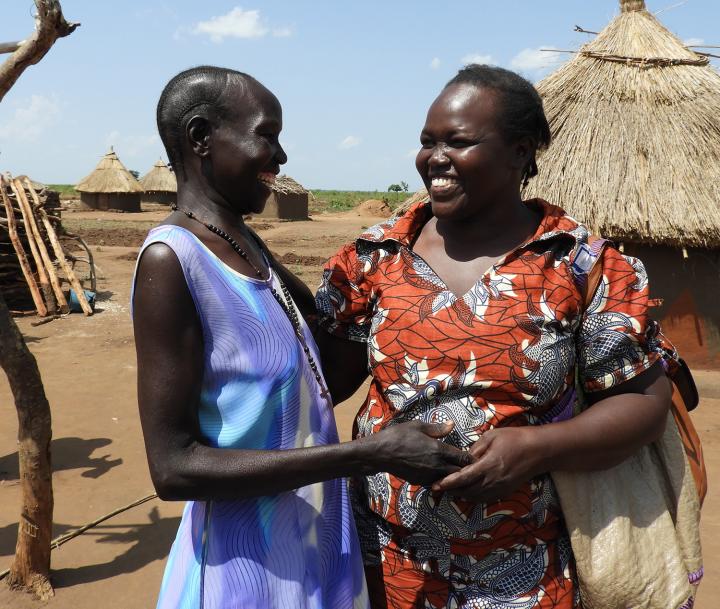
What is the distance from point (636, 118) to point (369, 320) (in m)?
5.75

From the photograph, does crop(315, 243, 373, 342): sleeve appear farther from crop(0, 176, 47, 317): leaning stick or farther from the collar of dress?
crop(0, 176, 47, 317): leaning stick

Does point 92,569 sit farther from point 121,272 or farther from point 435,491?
point 121,272

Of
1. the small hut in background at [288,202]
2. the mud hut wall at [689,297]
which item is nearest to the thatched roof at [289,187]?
the small hut in background at [288,202]

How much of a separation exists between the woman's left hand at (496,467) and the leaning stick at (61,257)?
9.28 meters

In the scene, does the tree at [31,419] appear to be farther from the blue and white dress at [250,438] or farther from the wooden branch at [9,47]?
the blue and white dress at [250,438]

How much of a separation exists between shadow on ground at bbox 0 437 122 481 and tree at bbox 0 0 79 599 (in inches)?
58.1

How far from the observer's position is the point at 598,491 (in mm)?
1513

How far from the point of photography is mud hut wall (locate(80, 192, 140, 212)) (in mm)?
28938

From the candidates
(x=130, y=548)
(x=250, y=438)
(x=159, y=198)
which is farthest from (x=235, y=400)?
(x=159, y=198)

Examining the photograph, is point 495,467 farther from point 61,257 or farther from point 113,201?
point 113,201

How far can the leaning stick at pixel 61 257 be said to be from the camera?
985cm

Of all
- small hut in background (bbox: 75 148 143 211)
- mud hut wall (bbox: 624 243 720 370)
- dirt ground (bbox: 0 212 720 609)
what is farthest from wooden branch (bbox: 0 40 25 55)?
small hut in background (bbox: 75 148 143 211)

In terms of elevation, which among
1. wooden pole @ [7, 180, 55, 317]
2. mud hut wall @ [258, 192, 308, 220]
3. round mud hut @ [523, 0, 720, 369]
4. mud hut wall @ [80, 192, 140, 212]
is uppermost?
round mud hut @ [523, 0, 720, 369]

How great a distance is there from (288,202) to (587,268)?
2525cm
